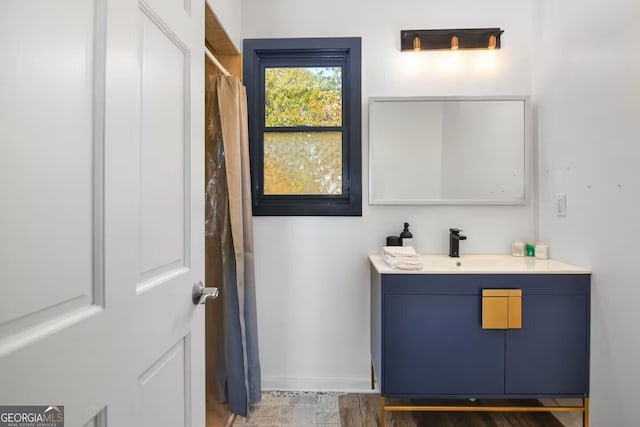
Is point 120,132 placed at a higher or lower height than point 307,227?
higher

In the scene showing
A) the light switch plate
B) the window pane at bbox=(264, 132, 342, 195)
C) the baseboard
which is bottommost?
the baseboard

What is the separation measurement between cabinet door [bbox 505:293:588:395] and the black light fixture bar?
1.48 meters

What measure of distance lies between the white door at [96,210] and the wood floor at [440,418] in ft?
3.76

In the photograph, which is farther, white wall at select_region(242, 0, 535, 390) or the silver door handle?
white wall at select_region(242, 0, 535, 390)

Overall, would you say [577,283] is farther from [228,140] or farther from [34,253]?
[34,253]

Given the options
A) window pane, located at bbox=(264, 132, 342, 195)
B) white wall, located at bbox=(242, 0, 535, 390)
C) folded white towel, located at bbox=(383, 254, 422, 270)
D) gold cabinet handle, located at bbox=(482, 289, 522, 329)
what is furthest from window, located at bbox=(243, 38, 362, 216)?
gold cabinet handle, located at bbox=(482, 289, 522, 329)

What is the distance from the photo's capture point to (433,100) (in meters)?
2.07

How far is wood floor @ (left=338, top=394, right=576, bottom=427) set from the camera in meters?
1.80

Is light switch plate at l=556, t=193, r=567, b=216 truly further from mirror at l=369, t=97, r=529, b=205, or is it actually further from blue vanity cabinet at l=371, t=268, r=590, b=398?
blue vanity cabinet at l=371, t=268, r=590, b=398

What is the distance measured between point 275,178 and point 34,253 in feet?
5.47

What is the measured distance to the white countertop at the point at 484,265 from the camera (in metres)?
1.61

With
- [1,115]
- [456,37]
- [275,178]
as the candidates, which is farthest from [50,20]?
[456,37]

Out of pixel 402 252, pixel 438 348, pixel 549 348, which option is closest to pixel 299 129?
pixel 402 252

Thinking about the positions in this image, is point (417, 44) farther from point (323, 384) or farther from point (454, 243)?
point (323, 384)
